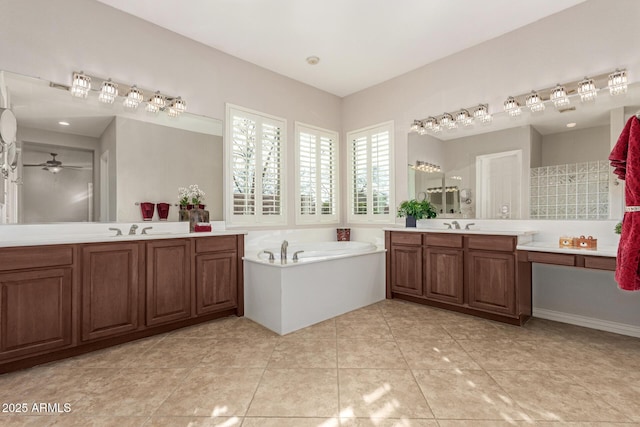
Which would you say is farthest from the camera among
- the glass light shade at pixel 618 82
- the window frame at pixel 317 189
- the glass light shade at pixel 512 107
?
the window frame at pixel 317 189

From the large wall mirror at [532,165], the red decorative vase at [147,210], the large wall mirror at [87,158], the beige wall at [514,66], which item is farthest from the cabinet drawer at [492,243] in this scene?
the red decorative vase at [147,210]

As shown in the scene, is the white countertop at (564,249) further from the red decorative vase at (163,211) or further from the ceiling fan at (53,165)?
the ceiling fan at (53,165)

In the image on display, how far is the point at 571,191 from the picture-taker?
3.01 m

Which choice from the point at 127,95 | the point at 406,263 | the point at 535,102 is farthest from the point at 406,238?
the point at 127,95

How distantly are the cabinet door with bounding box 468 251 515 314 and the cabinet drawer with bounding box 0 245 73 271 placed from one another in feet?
11.8

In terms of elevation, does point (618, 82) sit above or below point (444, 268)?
above

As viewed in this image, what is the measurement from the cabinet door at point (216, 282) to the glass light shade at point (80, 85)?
5.78 ft

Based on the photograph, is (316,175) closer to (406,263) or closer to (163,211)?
(406,263)

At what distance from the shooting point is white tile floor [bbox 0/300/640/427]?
169 centimetres

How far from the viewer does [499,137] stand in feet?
11.5

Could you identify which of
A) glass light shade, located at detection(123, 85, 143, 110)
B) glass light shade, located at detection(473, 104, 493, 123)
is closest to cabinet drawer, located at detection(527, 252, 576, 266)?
glass light shade, located at detection(473, 104, 493, 123)

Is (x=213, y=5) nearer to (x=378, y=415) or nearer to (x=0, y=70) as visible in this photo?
(x=0, y=70)

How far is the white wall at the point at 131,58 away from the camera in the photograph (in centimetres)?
255

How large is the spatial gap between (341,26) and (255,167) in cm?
185
